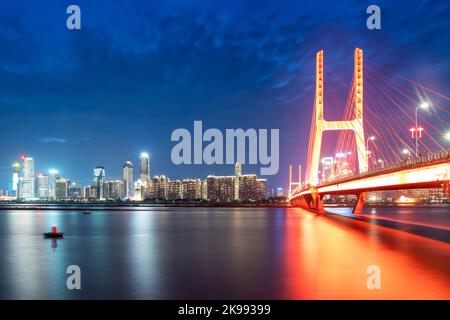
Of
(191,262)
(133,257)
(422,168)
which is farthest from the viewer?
(422,168)

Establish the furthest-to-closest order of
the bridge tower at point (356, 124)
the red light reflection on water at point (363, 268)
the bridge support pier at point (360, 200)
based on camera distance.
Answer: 1. the bridge support pier at point (360, 200)
2. the bridge tower at point (356, 124)
3. the red light reflection on water at point (363, 268)

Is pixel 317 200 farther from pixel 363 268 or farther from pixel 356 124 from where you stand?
pixel 363 268

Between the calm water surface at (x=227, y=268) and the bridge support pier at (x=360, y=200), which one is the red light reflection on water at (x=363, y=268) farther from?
the bridge support pier at (x=360, y=200)

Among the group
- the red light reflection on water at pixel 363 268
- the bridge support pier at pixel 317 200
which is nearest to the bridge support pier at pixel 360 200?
the bridge support pier at pixel 317 200

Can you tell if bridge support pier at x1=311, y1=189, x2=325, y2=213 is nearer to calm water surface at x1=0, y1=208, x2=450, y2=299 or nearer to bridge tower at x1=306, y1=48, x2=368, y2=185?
bridge tower at x1=306, y1=48, x2=368, y2=185

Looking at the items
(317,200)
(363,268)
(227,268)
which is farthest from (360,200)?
(227,268)

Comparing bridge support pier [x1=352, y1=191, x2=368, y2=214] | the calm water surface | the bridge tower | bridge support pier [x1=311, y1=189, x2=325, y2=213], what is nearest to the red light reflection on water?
the calm water surface

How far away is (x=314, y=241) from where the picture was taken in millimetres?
41062

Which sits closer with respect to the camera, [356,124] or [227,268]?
[227,268]
